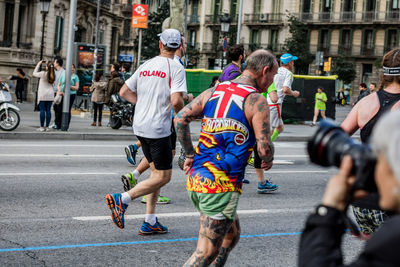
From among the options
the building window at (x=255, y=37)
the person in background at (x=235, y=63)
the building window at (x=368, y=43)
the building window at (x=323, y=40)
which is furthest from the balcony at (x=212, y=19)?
Result: the person in background at (x=235, y=63)

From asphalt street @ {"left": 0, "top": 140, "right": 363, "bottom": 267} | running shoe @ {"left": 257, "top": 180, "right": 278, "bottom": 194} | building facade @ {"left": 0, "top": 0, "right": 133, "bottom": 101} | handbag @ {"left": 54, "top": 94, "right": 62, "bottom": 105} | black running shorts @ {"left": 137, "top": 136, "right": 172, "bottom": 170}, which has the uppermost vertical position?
building facade @ {"left": 0, "top": 0, "right": 133, "bottom": 101}

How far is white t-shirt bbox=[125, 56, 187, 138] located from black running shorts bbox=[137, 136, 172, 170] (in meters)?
0.06

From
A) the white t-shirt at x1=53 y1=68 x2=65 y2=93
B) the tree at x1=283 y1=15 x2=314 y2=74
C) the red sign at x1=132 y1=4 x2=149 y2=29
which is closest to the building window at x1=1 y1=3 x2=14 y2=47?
the red sign at x1=132 y1=4 x2=149 y2=29

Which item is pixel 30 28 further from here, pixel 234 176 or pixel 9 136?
pixel 234 176

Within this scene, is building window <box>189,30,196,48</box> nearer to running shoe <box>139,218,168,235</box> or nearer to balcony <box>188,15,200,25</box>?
balcony <box>188,15,200,25</box>

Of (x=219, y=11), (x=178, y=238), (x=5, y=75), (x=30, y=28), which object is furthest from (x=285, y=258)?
(x=219, y=11)

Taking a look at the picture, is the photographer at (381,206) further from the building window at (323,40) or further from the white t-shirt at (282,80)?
the building window at (323,40)

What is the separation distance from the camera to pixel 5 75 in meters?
36.6

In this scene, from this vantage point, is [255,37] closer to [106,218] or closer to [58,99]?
[58,99]

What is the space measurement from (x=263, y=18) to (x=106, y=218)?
66719 mm

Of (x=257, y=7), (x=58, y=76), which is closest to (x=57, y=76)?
(x=58, y=76)

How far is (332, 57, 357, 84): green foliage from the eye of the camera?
2454 inches

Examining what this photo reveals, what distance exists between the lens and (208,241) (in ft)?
13.0

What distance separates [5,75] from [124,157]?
2568 centimetres
